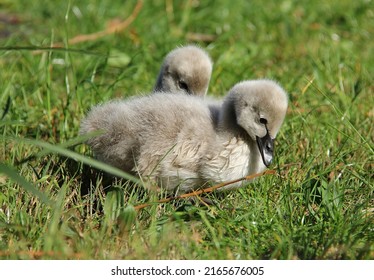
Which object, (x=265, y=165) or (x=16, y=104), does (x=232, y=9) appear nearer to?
(x=16, y=104)

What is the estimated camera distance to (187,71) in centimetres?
467

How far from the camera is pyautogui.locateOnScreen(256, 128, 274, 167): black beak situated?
Result: 4.05 metres

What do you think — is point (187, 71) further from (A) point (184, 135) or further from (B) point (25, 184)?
(B) point (25, 184)

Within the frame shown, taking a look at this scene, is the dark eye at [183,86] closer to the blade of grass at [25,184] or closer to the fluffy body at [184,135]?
the fluffy body at [184,135]

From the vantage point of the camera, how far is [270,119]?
4051 millimetres

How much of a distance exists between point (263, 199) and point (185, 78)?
1.09m

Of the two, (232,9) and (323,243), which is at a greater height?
(232,9)

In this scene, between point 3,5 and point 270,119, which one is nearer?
point 270,119

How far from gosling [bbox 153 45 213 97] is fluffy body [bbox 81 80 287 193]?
57cm

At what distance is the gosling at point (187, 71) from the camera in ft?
15.3

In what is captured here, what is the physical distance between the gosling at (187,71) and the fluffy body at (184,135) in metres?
0.57

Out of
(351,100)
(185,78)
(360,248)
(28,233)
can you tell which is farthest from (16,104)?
(360,248)

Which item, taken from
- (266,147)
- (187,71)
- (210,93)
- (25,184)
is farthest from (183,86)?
(25,184)

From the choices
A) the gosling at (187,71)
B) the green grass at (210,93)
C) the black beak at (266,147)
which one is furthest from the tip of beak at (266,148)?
the gosling at (187,71)
